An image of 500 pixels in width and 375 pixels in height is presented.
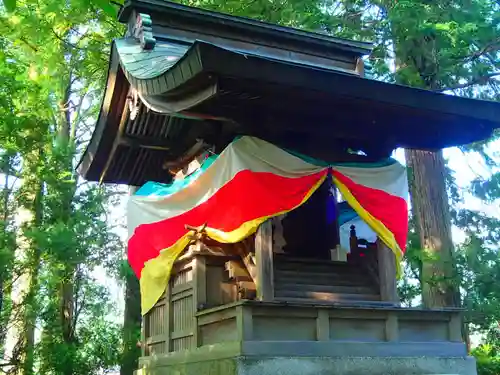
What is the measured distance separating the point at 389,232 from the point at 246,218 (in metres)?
1.89

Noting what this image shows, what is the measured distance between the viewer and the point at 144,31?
8016mm

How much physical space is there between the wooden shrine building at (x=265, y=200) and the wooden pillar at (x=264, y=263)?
17mm

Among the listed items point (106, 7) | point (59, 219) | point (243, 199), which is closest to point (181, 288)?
point (243, 199)

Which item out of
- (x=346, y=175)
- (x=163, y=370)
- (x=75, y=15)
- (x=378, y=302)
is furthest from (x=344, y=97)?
(x=75, y=15)

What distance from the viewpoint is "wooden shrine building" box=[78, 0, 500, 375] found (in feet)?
18.5

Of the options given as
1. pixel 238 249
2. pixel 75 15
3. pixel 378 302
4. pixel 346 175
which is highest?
pixel 75 15

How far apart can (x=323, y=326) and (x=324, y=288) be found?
1.01 metres

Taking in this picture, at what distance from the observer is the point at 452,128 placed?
715cm

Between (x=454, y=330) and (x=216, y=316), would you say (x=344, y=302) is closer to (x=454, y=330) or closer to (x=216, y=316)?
(x=454, y=330)

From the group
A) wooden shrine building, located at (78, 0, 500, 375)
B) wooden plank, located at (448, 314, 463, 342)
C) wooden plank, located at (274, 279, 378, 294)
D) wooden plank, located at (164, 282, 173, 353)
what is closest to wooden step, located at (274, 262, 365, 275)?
wooden shrine building, located at (78, 0, 500, 375)

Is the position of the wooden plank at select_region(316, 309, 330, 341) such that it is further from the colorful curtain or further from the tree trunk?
the tree trunk

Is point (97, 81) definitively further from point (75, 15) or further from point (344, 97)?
point (344, 97)

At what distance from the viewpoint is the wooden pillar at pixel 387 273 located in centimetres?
689

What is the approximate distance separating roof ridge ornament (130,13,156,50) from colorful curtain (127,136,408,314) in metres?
1.97
